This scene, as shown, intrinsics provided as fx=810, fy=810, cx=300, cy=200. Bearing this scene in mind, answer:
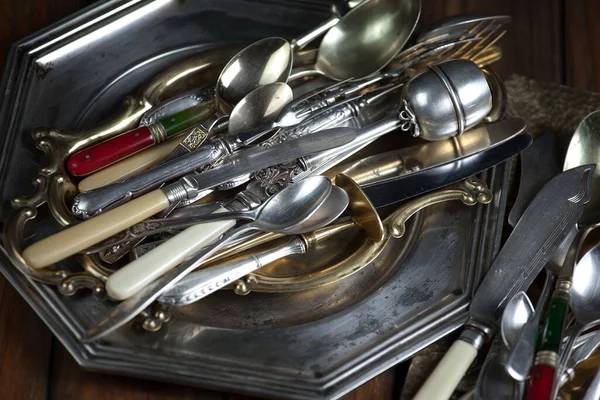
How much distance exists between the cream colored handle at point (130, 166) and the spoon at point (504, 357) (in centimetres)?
34

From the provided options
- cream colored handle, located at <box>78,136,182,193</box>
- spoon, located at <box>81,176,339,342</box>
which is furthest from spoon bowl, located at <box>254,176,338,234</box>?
cream colored handle, located at <box>78,136,182,193</box>

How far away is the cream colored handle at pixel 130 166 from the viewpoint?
0.72 metres

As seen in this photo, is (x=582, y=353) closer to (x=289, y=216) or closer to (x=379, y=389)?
(x=379, y=389)

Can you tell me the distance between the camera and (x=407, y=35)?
865mm

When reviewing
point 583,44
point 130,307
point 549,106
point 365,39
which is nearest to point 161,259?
point 130,307

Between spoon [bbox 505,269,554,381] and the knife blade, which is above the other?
the knife blade

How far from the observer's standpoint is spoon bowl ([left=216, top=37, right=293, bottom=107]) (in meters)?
A: 0.80

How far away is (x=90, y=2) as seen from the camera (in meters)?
0.90

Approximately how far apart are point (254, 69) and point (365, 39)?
134mm

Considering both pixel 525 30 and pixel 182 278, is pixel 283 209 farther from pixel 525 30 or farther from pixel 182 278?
pixel 525 30

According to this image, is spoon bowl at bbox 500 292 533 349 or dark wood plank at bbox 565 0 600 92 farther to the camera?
dark wood plank at bbox 565 0 600 92

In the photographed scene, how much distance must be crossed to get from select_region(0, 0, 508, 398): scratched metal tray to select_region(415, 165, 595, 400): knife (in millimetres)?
15

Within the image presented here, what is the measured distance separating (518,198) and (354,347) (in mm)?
244

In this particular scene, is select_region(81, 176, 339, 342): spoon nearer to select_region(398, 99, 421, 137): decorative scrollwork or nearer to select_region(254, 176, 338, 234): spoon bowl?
select_region(254, 176, 338, 234): spoon bowl
